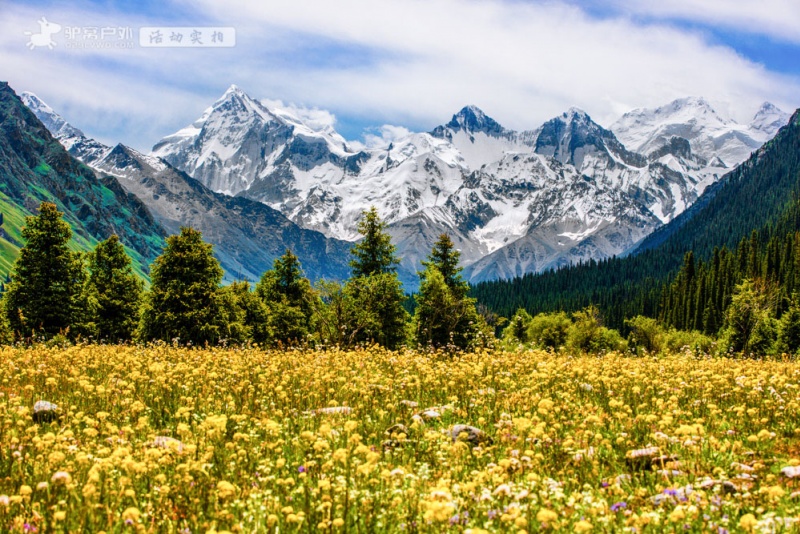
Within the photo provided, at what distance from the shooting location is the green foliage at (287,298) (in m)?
58.9

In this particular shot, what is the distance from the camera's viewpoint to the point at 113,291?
54562 millimetres

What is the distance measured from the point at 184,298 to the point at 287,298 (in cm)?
2034

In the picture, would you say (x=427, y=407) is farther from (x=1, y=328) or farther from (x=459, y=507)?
(x=1, y=328)

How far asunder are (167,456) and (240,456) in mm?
974

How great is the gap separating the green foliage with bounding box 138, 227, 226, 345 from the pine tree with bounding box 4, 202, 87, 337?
8401 mm

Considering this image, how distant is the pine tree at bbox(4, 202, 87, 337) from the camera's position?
46562mm

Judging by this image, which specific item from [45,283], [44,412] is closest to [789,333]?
[44,412]

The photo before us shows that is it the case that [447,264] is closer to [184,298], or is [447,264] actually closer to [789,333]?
[184,298]

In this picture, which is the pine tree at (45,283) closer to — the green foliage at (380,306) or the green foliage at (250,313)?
the green foliage at (250,313)

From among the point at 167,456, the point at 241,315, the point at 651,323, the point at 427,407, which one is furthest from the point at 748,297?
the point at 167,456

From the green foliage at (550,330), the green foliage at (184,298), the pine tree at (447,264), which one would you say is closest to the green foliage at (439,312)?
the pine tree at (447,264)

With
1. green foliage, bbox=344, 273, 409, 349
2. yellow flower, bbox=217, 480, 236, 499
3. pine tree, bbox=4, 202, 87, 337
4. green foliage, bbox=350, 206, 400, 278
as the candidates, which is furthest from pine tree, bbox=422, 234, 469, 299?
yellow flower, bbox=217, 480, 236, 499

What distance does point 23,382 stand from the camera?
460 inches

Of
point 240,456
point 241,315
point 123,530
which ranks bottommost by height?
point 123,530
